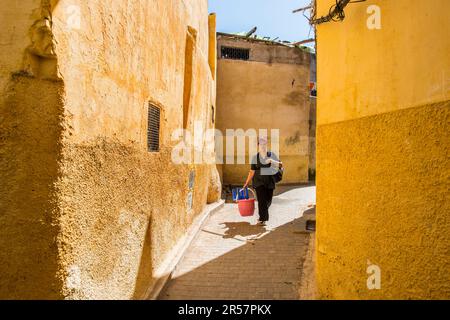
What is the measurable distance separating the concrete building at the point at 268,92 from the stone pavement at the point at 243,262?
21.9 ft

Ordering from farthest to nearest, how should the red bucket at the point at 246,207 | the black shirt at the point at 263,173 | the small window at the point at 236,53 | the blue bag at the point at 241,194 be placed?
1. the small window at the point at 236,53
2. the blue bag at the point at 241,194
3. the red bucket at the point at 246,207
4. the black shirt at the point at 263,173

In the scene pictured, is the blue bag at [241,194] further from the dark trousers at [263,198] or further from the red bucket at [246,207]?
the dark trousers at [263,198]

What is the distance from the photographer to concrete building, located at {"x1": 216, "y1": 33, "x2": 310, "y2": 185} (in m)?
13.6

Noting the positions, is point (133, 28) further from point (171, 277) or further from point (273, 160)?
point (273, 160)

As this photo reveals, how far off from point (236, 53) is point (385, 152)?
42.6 ft

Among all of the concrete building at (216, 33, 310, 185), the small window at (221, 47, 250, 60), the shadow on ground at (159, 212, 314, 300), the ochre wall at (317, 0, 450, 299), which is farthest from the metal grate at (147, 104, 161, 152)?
the small window at (221, 47, 250, 60)

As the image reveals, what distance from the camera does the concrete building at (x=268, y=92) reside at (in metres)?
13.6

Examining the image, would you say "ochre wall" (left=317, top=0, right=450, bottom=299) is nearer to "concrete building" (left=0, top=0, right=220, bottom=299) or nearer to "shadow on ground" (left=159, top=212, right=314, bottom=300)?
"shadow on ground" (left=159, top=212, right=314, bottom=300)

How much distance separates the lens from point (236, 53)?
563 inches

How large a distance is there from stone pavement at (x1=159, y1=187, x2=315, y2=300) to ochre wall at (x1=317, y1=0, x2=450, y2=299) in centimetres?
98

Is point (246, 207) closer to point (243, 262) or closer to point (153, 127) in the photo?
point (243, 262)

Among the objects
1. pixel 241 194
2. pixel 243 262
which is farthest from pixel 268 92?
pixel 243 262

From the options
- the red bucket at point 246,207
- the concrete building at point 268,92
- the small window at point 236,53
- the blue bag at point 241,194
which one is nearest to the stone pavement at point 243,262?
the red bucket at point 246,207
